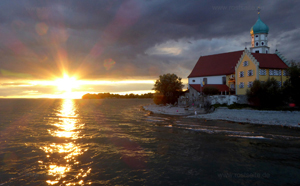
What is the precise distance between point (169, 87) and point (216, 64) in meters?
20.0

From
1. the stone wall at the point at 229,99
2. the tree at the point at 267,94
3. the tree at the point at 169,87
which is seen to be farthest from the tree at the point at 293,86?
the tree at the point at 169,87

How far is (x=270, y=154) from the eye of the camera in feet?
59.4

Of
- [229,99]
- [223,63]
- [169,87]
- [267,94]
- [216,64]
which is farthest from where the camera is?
[216,64]

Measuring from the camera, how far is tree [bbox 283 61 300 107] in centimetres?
4181

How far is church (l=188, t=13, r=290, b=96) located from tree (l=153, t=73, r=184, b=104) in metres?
7.20

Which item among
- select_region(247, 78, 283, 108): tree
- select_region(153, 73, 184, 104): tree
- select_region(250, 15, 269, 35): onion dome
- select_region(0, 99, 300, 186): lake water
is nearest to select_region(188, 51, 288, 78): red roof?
select_region(153, 73, 184, 104): tree

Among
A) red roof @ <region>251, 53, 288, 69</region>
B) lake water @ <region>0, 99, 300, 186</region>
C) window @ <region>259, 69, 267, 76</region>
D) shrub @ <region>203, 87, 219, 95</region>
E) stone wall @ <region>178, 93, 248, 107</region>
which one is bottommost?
lake water @ <region>0, 99, 300, 186</region>

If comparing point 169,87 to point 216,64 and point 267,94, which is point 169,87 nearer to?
point 216,64

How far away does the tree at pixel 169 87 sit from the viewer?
7594 cm

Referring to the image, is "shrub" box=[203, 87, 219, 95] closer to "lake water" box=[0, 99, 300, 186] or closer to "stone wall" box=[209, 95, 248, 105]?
"stone wall" box=[209, 95, 248, 105]

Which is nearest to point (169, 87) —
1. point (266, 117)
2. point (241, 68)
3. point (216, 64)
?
point (216, 64)

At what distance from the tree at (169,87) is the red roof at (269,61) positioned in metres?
28.3

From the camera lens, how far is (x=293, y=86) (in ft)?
139

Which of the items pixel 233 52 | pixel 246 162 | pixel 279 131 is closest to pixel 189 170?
pixel 246 162
